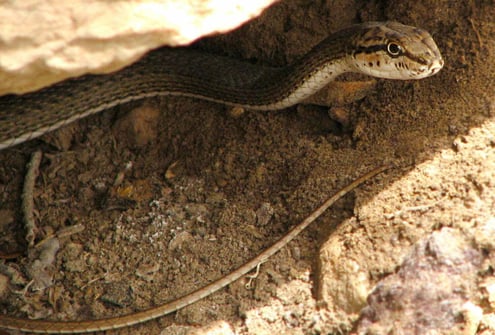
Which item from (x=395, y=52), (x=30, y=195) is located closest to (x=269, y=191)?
(x=395, y=52)

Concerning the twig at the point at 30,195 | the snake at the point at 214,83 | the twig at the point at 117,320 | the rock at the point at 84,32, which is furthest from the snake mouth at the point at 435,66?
the twig at the point at 30,195

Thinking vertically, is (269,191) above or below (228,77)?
below

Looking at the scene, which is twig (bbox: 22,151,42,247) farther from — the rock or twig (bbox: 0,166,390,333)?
the rock

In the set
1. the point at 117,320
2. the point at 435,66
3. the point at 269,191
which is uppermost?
the point at 435,66

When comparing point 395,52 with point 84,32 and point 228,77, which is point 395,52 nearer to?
point 228,77

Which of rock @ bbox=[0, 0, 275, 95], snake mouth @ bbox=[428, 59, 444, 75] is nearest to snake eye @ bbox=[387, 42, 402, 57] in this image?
snake mouth @ bbox=[428, 59, 444, 75]

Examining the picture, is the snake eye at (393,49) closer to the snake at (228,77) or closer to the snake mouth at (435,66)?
the snake at (228,77)

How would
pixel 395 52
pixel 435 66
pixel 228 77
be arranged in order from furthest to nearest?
pixel 228 77 < pixel 395 52 < pixel 435 66
